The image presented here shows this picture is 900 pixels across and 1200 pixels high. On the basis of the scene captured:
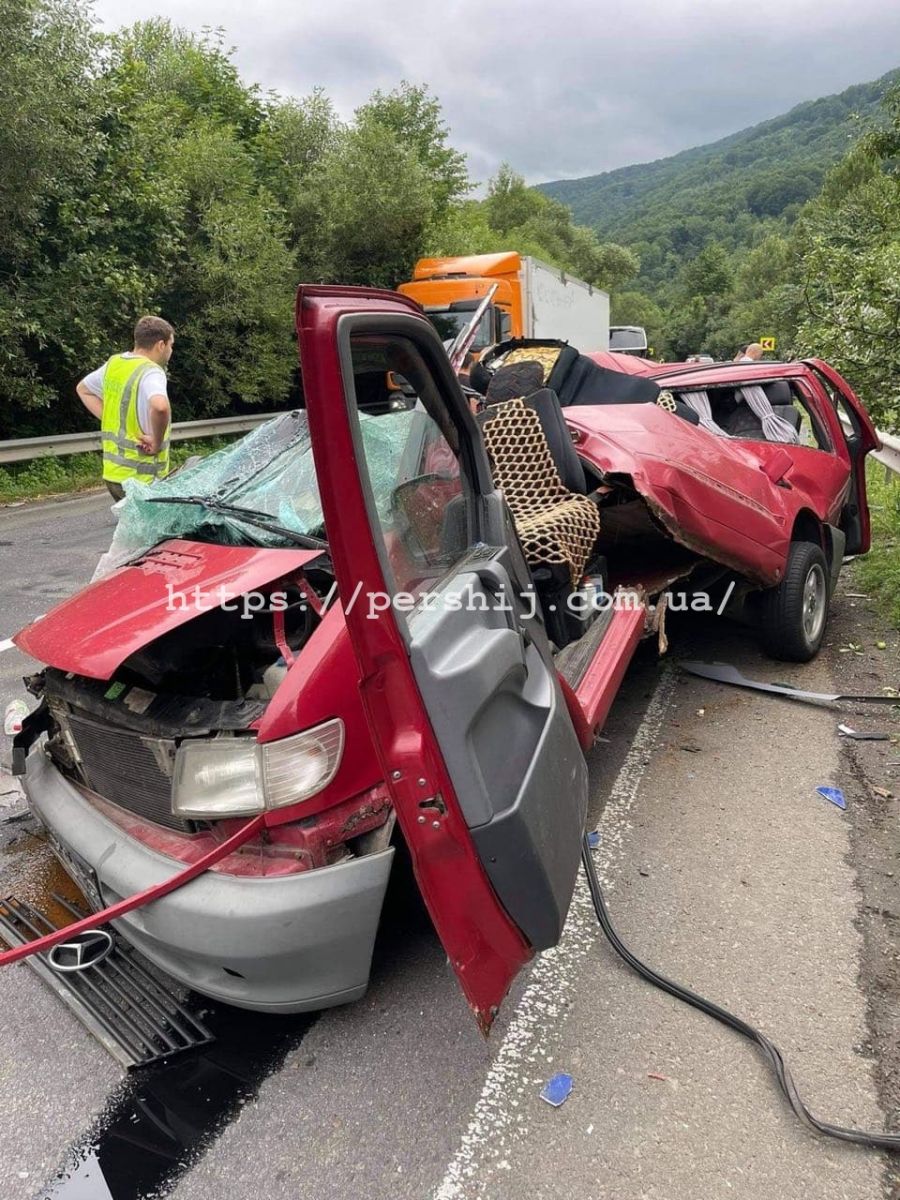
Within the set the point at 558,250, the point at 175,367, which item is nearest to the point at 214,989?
the point at 175,367

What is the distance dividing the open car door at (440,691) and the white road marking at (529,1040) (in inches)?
14.4

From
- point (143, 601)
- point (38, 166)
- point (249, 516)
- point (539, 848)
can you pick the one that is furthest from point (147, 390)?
point (38, 166)

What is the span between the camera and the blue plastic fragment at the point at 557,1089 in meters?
2.07

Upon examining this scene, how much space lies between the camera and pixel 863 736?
13.4ft

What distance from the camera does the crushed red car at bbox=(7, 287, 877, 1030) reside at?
1.73 meters

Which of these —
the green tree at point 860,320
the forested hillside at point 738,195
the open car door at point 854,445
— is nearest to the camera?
the open car door at point 854,445

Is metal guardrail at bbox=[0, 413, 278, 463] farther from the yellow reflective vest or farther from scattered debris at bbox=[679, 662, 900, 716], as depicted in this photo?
scattered debris at bbox=[679, 662, 900, 716]

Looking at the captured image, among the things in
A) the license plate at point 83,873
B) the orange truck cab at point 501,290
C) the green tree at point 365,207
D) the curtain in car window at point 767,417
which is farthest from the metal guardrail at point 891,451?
the green tree at point 365,207

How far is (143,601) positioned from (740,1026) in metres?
1.96

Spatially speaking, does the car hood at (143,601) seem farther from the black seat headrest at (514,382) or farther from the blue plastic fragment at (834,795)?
the blue plastic fragment at (834,795)

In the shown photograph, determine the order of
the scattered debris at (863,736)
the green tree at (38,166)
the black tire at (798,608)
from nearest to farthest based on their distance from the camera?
the scattered debris at (863,736) → the black tire at (798,608) → the green tree at (38,166)

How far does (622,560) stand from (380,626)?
131 inches

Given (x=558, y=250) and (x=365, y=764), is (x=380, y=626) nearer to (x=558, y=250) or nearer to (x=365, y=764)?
(x=365, y=764)

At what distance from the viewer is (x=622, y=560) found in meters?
4.82
